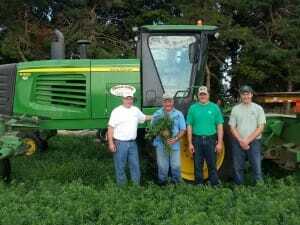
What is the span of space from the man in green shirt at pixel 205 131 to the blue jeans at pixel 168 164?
24 cm

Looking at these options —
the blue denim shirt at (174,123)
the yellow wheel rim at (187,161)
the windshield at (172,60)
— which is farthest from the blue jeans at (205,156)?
the windshield at (172,60)

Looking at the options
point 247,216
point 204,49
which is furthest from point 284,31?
point 247,216

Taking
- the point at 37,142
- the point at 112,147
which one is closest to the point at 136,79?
the point at 112,147

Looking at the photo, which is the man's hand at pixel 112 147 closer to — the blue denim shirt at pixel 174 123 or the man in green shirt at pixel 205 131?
the blue denim shirt at pixel 174 123

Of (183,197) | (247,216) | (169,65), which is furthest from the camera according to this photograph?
(169,65)

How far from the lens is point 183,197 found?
22.0ft

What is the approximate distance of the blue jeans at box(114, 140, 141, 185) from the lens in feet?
26.3

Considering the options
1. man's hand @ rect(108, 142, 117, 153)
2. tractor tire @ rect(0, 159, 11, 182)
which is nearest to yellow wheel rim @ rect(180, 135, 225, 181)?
man's hand @ rect(108, 142, 117, 153)

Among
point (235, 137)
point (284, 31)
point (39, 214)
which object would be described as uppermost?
point (284, 31)

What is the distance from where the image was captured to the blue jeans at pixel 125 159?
315 inches

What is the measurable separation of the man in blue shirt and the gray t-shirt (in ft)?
2.36

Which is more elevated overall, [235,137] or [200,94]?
[200,94]

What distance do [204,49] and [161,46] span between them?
668 millimetres

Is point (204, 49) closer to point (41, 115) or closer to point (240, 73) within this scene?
point (41, 115)
